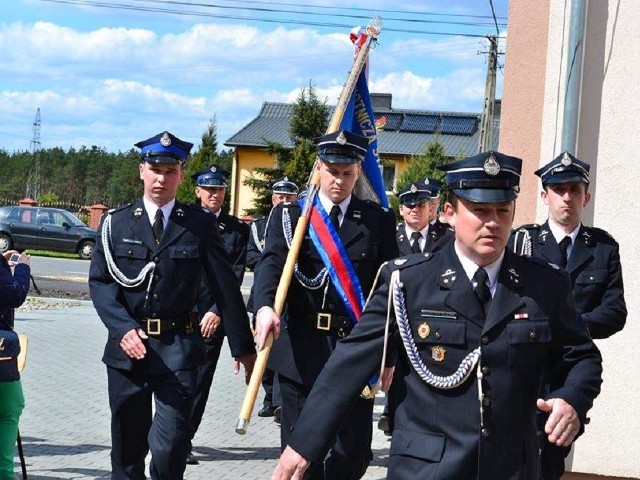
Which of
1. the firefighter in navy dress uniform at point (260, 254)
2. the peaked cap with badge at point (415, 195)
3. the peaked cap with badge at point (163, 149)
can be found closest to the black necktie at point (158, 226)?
the peaked cap with badge at point (163, 149)

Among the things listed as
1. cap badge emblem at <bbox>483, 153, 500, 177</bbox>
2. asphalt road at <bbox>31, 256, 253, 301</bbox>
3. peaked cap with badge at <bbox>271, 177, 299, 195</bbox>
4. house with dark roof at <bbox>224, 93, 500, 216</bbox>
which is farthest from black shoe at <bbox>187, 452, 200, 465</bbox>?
house with dark roof at <bbox>224, 93, 500, 216</bbox>

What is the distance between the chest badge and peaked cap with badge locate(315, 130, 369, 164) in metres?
2.59

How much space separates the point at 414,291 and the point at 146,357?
8.92 feet

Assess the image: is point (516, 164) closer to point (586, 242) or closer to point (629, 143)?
point (586, 242)

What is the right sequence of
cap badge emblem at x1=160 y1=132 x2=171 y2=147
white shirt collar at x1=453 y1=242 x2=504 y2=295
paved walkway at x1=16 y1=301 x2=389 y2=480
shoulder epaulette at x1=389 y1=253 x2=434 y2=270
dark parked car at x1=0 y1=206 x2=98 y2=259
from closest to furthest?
white shirt collar at x1=453 y1=242 x2=504 y2=295
shoulder epaulette at x1=389 y1=253 x2=434 y2=270
cap badge emblem at x1=160 y1=132 x2=171 y2=147
paved walkway at x1=16 y1=301 x2=389 y2=480
dark parked car at x1=0 y1=206 x2=98 y2=259

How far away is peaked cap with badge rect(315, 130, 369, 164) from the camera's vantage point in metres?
6.11

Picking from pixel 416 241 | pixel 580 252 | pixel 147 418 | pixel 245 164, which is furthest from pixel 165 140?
pixel 245 164

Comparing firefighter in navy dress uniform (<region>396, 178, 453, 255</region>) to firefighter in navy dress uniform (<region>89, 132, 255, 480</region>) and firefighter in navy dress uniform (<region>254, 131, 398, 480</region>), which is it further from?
firefighter in navy dress uniform (<region>89, 132, 255, 480</region>)

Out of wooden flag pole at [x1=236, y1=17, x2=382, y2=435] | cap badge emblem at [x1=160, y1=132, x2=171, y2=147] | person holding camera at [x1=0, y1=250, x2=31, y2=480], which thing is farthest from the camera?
person holding camera at [x1=0, y1=250, x2=31, y2=480]

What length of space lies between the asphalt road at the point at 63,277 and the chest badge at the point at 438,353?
19.5 metres

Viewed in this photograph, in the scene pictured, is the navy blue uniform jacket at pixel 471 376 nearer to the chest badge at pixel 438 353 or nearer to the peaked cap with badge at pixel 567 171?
the chest badge at pixel 438 353

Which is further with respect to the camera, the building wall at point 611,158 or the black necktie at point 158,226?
the building wall at point 611,158

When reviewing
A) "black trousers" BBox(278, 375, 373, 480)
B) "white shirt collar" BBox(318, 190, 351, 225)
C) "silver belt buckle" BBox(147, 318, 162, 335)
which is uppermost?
"white shirt collar" BBox(318, 190, 351, 225)

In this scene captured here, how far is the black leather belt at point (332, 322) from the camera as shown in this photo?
6.23 metres
